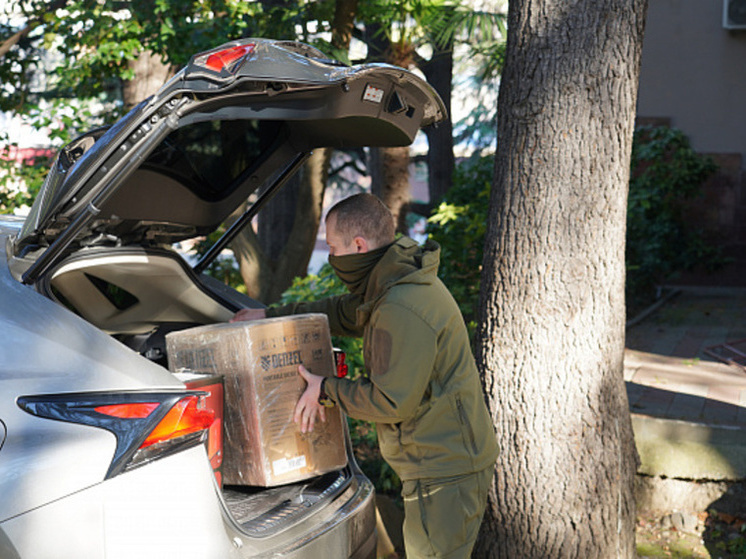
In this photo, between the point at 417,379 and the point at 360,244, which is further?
the point at 360,244

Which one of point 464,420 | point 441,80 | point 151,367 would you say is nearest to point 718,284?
point 441,80

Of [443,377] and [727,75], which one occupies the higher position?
[727,75]

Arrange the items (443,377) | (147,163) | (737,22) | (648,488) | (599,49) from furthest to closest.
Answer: (737,22) < (648,488) < (599,49) < (147,163) < (443,377)

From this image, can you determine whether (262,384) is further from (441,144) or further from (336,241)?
(441,144)

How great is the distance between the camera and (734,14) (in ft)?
40.2

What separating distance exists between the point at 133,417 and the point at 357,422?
3.05m

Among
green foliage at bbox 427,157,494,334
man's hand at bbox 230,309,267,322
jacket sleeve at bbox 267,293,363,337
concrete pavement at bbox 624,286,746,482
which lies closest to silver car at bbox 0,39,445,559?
man's hand at bbox 230,309,267,322

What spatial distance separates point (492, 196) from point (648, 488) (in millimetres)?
1991

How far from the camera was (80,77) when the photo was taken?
25.2 feet

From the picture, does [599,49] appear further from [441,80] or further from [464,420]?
[441,80]

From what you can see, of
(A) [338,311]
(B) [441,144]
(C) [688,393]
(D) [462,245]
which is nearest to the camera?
(A) [338,311]

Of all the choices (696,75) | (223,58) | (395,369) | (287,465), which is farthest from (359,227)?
(696,75)

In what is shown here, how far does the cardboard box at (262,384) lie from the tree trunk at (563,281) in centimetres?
122

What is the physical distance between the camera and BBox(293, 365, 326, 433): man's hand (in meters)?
2.98
